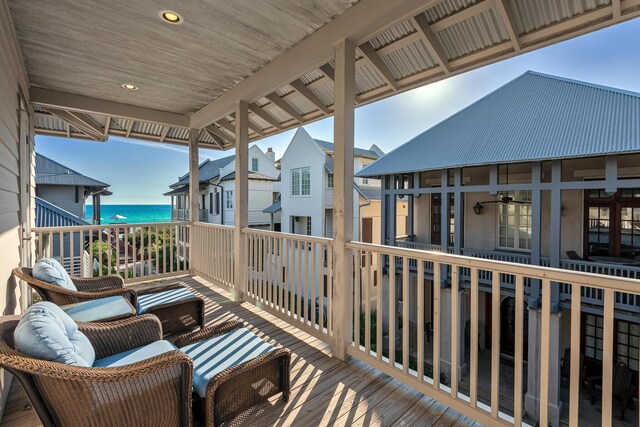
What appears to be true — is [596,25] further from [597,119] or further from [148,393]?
[597,119]

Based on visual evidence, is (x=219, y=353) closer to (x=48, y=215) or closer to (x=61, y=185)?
(x=48, y=215)

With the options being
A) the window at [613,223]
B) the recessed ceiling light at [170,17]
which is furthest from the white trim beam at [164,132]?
the window at [613,223]

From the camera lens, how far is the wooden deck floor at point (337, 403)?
1834mm

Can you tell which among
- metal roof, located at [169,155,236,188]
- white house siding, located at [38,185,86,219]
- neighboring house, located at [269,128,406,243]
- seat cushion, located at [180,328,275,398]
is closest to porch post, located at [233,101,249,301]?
seat cushion, located at [180,328,275,398]

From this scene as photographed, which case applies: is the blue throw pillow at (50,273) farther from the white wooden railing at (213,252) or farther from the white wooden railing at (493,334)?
the white wooden railing at (493,334)

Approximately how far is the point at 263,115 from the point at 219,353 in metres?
3.48

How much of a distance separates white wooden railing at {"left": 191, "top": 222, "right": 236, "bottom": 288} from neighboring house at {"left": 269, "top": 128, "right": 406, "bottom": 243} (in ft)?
26.1

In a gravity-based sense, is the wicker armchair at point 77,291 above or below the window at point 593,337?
above

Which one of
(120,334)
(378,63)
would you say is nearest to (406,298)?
(120,334)

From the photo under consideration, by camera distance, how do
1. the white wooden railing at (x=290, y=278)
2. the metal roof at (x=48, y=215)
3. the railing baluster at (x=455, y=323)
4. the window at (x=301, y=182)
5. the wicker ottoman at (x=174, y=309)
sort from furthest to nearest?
the window at (x=301, y=182) < the metal roof at (x=48, y=215) < the white wooden railing at (x=290, y=278) < the wicker ottoman at (x=174, y=309) < the railing baluster at (x=455, y=323)

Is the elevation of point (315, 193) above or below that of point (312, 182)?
below

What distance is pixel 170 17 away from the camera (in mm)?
2523

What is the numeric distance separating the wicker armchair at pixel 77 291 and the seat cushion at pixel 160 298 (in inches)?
4.6

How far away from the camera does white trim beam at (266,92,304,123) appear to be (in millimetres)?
4078
